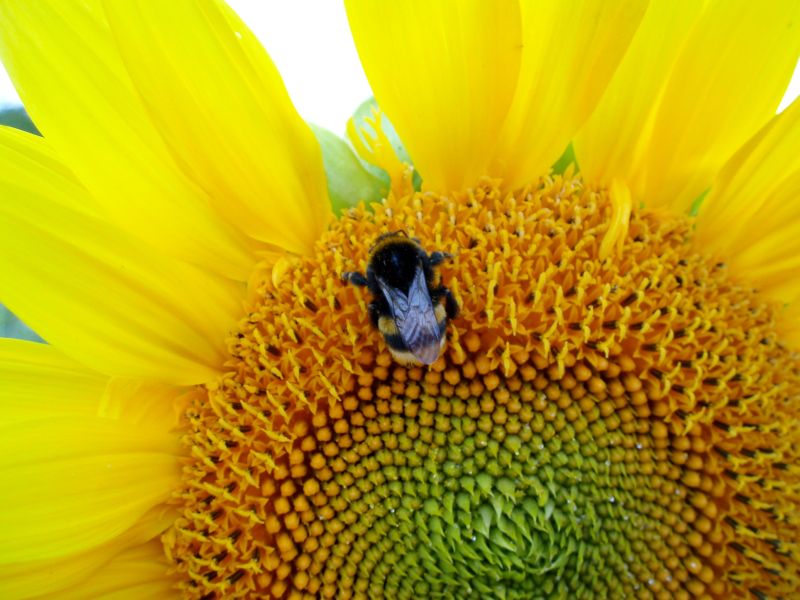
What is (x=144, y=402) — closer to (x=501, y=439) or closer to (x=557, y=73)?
(x=501, y=439)

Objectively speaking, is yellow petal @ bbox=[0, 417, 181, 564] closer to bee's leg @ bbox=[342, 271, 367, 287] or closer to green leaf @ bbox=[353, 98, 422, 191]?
bee's leg @ bbox=[342, 271, 367, 287]

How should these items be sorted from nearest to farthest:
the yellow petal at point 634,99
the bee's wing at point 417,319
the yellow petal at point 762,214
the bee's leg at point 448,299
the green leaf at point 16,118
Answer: the bee's wing at point 417,319, the bee's leg at point 448,299, the yellow petal at point 634,99, the yellow petal at point 762,214, the green leaf at point 16,118

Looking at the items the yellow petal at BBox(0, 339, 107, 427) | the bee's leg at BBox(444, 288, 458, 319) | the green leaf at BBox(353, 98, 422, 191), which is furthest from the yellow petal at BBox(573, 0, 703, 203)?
the yellow petal at BBox(0, 339, 107, 427)

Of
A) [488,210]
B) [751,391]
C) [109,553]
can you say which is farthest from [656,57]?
[109,553]

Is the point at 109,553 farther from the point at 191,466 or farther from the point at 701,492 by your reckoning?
the point at 701,492

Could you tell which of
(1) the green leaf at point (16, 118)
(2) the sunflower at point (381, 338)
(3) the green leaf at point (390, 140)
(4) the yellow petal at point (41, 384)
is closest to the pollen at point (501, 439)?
(2) the sunflower at point (381, 338)

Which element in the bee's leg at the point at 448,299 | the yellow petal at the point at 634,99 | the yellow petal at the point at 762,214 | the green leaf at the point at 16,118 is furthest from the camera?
the green leaf at the point at 16,118

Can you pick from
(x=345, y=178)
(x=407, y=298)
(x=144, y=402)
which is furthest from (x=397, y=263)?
(x=144, y=402)

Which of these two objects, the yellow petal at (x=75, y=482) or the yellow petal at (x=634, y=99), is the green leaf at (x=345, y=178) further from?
the yellow petal at (x=75, y=482)
